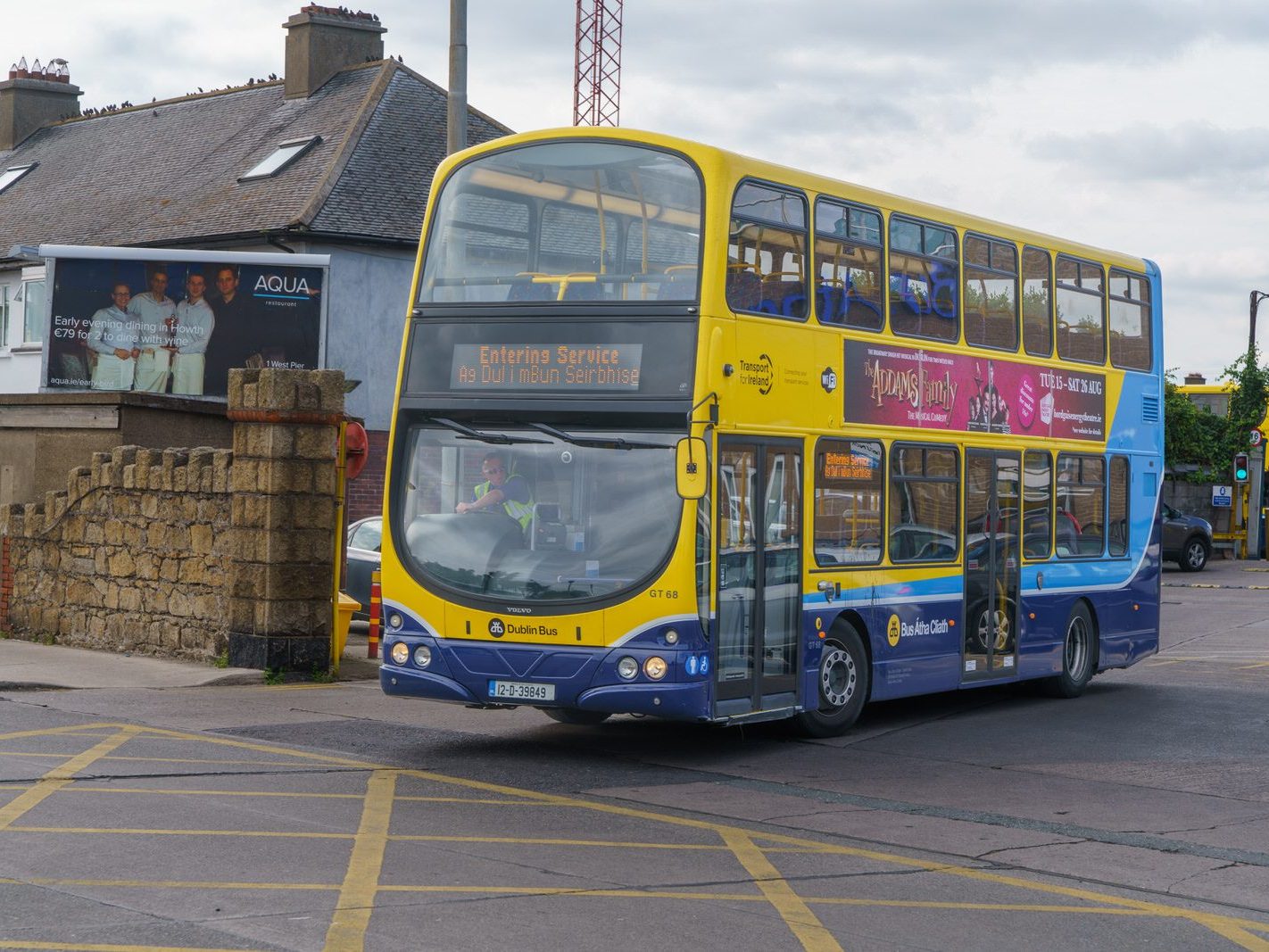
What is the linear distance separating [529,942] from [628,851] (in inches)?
86.7

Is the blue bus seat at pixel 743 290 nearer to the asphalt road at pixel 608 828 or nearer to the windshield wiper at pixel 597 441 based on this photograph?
the windshield wiper at pixel 597 441

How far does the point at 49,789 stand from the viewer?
10.3 meters

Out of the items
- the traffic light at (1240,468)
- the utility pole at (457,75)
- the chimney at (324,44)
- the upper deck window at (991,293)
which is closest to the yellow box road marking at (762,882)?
the upper deck window at (991,293)

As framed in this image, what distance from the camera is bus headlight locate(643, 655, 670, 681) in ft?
38.9

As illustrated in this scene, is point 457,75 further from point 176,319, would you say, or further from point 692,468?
point 176,319

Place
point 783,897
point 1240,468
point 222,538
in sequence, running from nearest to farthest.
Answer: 1. point 783,897
2. point 222,538
3. point 1240,468

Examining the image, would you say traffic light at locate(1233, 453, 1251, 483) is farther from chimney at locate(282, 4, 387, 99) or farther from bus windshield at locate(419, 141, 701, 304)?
bus windshield at locate(419, 141, 701, 304)

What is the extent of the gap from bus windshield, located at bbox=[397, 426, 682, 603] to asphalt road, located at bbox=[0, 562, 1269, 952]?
4.36ft

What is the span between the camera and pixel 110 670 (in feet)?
56.9

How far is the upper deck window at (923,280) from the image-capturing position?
14.6 meters

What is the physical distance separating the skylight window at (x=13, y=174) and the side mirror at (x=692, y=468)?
117 feet

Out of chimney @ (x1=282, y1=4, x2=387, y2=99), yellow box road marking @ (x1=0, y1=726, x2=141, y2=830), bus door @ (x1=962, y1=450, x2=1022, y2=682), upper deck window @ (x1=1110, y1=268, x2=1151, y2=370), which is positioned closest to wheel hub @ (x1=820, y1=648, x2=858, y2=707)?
bus door @ (x1=962, y1=450, x2=1022, y2=682)

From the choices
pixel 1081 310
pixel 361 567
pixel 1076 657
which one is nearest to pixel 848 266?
pixel 1081 310

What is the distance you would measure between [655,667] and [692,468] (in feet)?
4.42
